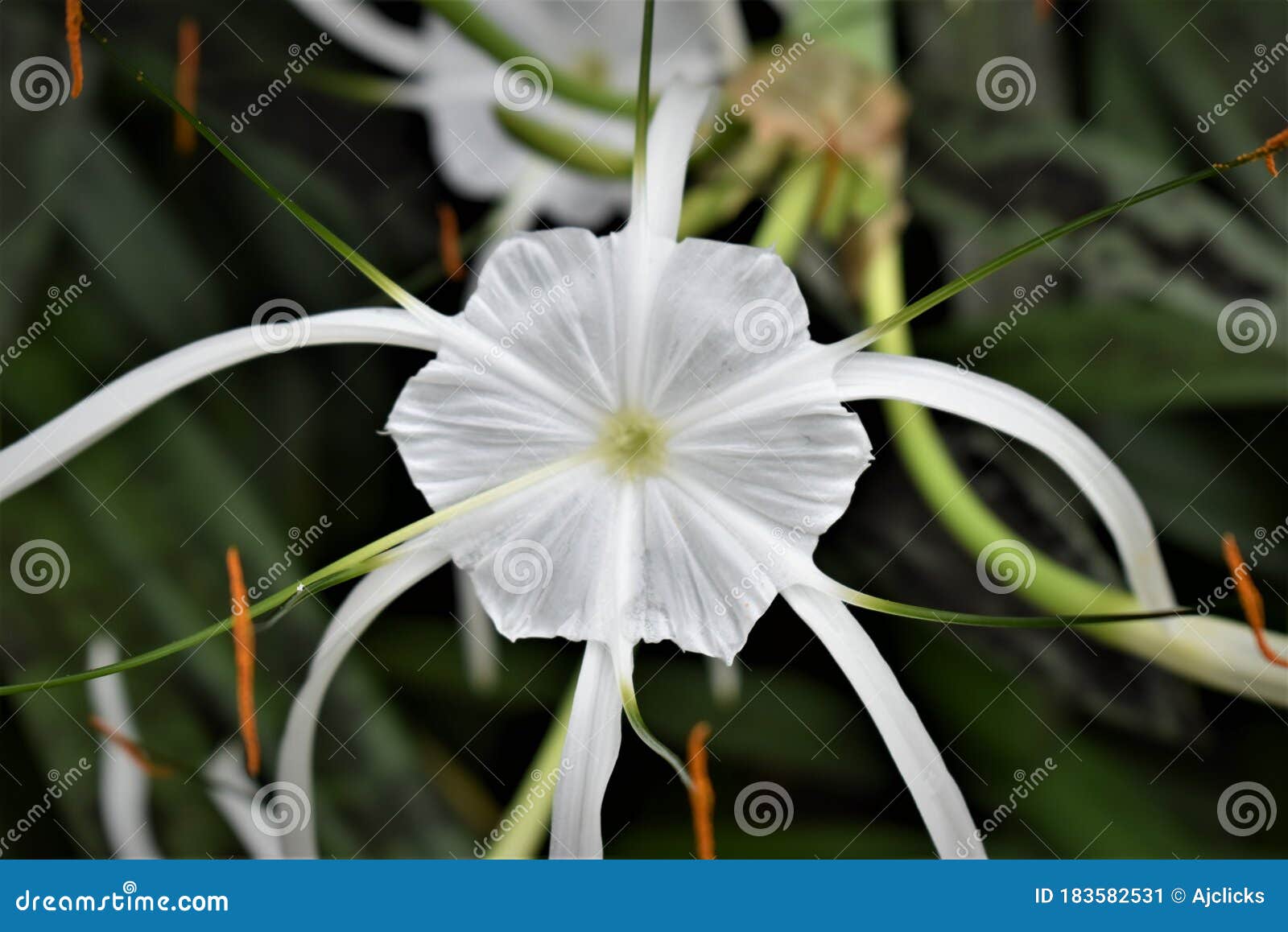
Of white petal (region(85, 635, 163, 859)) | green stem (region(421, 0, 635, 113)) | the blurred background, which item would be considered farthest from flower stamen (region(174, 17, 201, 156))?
white petal (region(85, 635, 163, 859))

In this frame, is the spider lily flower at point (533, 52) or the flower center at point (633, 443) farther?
the spider lily flower at point (533, 52)

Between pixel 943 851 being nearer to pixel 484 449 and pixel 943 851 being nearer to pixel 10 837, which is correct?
pixel 484 449

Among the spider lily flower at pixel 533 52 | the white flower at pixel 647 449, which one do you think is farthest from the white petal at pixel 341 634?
the spider lily flower at pixel 533 52

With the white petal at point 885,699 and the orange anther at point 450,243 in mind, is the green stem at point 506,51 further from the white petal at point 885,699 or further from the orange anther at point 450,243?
the white petal at point 885,699

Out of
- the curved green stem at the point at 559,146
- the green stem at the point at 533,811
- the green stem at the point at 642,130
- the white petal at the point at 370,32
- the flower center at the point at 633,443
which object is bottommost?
the green stem at the point at 533,811

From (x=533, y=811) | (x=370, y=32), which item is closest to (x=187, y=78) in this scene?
(x=370, y=32)

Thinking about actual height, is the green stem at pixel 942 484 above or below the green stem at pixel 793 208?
below
